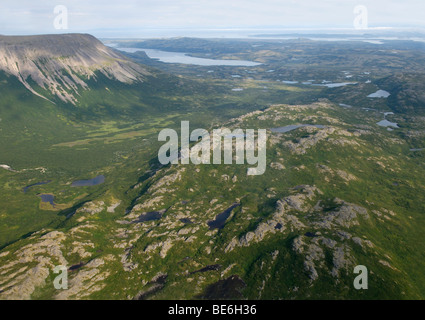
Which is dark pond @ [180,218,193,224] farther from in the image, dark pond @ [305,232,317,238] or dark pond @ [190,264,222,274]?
dark pond @ [305,232,317,238]

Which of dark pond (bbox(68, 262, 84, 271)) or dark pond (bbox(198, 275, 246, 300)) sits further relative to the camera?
dark pond (bbox(68, 262, 84, 271))

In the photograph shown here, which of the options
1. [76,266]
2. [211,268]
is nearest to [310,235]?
[211,268]

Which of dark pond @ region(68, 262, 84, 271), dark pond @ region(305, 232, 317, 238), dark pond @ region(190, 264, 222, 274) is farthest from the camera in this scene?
dark pond @ region(305, 232, 317, 238)

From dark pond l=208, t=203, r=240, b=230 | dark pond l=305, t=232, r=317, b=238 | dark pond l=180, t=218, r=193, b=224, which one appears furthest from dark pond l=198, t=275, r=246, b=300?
dark pond l=180, t=218, r=193, b=224

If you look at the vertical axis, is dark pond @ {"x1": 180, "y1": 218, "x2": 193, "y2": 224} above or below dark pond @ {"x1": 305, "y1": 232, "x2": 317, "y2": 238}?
below

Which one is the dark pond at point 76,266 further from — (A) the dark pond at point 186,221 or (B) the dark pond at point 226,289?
(B) the dark pond at point 226,289

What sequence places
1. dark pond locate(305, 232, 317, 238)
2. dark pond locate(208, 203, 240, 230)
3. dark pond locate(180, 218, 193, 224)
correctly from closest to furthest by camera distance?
dark pond locate(305, 232, 317, 238) < dark pond locate(208, 203, 240, 230) < dark pond locate(180, 218, 193, 224)

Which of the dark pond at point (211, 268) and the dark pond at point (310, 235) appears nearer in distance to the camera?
the dark pond at point (211, 268)

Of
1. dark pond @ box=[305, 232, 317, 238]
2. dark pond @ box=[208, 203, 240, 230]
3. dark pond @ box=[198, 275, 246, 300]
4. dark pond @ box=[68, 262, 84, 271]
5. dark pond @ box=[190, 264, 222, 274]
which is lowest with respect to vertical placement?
dark pond @ box=[198, 275, 246, 300]

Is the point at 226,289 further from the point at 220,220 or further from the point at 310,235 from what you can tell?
the point at 310,235

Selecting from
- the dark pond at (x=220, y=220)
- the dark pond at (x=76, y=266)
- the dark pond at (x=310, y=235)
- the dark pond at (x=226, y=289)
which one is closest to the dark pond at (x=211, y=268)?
the dark pond at (x=226, y=289)
